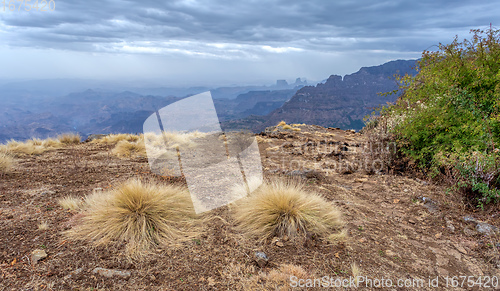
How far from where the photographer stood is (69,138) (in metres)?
12.6

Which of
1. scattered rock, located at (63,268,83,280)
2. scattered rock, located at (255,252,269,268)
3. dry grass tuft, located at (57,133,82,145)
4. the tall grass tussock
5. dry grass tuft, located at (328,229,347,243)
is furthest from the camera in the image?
dry grass tuft, located at (57,133,82,145)

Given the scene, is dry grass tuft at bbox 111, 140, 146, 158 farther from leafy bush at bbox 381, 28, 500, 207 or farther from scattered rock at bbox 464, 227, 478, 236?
scattered rock at bbox 464, 227, 478, 236

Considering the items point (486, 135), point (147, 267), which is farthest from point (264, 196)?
point (486, 135)

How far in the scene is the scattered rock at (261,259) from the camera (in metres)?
3.10

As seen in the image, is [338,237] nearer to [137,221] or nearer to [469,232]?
[469,232]

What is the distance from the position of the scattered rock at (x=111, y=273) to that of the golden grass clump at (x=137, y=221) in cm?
27

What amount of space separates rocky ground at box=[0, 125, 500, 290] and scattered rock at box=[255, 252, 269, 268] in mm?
31

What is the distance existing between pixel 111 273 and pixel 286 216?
7.69 ft

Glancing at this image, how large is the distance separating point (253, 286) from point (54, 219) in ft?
11.0

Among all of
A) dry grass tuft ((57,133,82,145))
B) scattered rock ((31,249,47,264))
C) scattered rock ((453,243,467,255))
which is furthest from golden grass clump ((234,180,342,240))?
dry grass tuft ((57,133,82,145))

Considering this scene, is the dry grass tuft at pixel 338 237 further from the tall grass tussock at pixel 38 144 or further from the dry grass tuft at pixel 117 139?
the dry grass tuft at pixel 117 139

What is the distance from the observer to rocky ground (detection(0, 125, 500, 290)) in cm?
280

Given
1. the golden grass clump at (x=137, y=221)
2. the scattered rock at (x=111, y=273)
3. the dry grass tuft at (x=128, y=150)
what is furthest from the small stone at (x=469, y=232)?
the dry grass tuft at (x=128, y=150)

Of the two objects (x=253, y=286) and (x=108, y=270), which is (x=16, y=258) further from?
(x=253, y=286)
